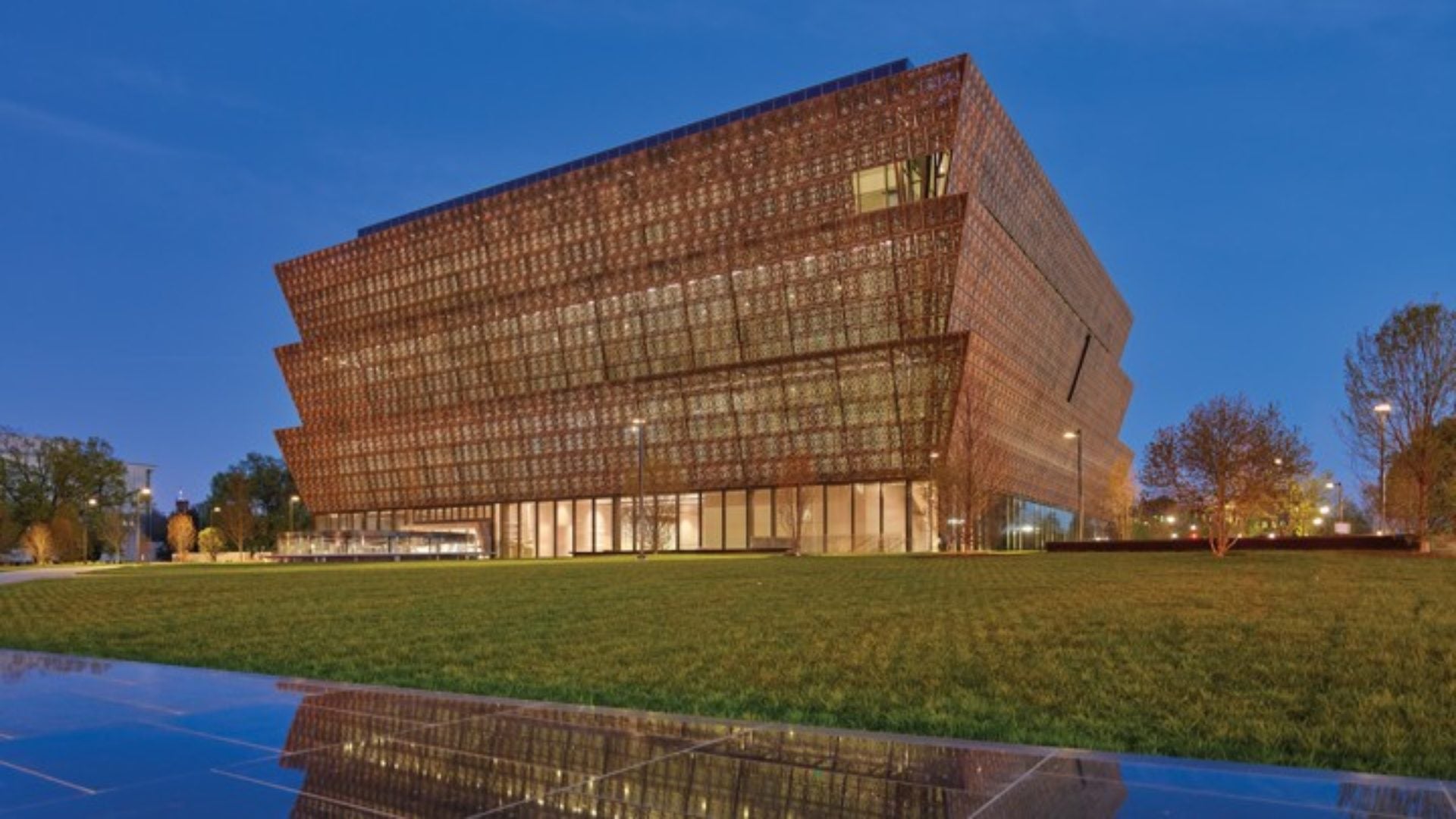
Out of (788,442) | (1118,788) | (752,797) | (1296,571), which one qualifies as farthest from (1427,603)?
(788,442)

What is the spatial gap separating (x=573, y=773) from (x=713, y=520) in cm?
8264

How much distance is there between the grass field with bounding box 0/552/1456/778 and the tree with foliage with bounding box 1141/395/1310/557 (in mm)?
22963

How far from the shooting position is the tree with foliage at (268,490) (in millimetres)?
134125

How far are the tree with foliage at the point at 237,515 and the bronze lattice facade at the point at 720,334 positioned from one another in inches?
289

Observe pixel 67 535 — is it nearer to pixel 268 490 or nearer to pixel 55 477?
pixel 55 477

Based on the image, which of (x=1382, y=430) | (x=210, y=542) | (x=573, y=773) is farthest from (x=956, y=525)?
(x=210, y=542)

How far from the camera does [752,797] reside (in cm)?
457

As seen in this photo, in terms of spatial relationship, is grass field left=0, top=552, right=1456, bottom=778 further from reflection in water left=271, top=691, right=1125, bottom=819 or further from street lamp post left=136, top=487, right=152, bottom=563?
street lamp post left=136, top=487, right=152, bottom=563

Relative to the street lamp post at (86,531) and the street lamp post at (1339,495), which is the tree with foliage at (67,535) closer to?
the street lamp post at (86,531)

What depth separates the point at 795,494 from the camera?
263 feet

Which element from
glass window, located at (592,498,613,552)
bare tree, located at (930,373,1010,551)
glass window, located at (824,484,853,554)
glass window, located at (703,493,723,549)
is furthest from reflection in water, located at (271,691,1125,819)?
glass window, located at (592,498,613,552)

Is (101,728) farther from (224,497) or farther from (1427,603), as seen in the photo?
(224,497)

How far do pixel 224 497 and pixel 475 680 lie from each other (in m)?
141

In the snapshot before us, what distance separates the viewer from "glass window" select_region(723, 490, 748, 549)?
280 ft
